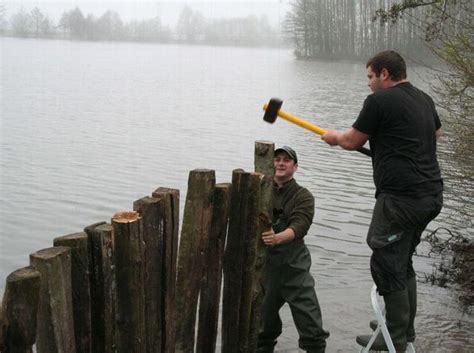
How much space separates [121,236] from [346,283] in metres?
5.54

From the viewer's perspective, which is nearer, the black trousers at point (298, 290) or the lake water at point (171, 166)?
the black trousers at point (298, 290)

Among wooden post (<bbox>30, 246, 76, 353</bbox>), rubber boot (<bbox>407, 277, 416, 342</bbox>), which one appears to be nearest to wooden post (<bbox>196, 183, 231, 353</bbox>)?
wooden post (<bbox>30, 246, 76, 353</bbox>)

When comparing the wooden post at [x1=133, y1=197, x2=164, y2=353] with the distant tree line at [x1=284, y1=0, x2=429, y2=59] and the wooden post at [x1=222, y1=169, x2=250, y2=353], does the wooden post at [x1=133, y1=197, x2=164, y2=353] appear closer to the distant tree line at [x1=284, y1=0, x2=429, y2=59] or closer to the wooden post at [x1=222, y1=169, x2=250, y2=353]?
the wooden post at [x1=222, y1=169, x2=250, y2=353]

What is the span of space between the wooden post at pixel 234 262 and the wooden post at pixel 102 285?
41.0 inches

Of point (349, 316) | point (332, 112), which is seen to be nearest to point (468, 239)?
point (349, 316)

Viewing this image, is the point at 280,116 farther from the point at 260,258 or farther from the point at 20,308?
the point at 20,308

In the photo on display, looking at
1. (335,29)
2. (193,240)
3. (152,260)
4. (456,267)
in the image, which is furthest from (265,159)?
(335,29)

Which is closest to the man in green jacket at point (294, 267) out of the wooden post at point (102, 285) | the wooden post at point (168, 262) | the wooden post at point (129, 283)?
the wooden post at point (168, 262)

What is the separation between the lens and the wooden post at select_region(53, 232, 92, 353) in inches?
136

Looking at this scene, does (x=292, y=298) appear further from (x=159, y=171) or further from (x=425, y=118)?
(x=159, y=171)

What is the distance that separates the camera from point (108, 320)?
3689 mm

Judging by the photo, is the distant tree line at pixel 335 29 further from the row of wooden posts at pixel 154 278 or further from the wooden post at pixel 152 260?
the wooden post at pixel 152 260

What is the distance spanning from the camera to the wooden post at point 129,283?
3.63 metres

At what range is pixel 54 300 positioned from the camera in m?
3.25
